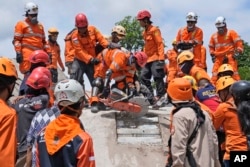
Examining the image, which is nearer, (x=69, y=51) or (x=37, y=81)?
(x=37, y=81)

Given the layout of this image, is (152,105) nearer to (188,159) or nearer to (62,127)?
(188,159)

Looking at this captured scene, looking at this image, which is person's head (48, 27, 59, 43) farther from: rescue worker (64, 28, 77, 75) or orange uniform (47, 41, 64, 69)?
rescue worker (64, 28, 77, 75)

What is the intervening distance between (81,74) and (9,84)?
6641 millimetres

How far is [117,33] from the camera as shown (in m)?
9.66

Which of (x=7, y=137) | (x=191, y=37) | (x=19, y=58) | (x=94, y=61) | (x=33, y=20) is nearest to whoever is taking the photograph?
(x=7, y=137)

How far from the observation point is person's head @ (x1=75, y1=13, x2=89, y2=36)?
997 centimetres

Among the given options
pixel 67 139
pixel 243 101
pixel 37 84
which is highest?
pixel 37 84

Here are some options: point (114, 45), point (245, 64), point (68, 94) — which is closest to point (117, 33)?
point (114, 45)

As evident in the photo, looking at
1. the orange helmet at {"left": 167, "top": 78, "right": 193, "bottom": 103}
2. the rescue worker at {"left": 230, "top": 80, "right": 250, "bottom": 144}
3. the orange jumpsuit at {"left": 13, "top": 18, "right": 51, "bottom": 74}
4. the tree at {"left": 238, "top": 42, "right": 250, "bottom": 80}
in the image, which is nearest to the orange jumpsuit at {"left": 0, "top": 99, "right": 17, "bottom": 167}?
the orange helmet at {"left": 167, "top": 78, "right": 193, "bottom": 103}

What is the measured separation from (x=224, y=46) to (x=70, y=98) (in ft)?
28.2

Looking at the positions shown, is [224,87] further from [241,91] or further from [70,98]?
[70,98]

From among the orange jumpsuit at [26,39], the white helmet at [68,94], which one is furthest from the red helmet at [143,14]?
the white helmet at [68,94]

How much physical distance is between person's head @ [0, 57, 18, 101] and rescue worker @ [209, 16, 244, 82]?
8.26m

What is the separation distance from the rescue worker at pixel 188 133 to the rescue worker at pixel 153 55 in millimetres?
5869
